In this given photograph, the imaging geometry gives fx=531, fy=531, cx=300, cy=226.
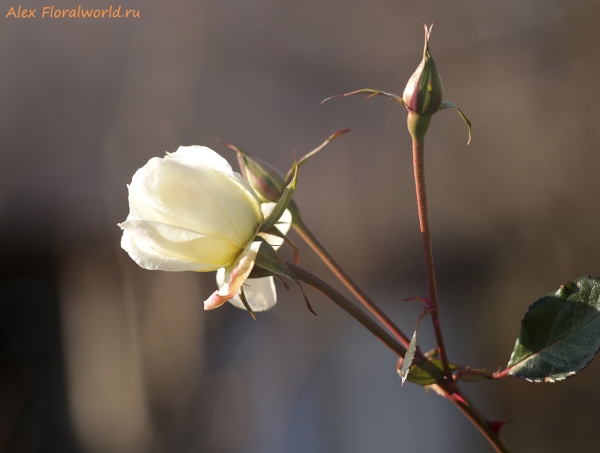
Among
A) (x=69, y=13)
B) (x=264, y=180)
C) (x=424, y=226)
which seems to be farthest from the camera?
(x=69, y=13)

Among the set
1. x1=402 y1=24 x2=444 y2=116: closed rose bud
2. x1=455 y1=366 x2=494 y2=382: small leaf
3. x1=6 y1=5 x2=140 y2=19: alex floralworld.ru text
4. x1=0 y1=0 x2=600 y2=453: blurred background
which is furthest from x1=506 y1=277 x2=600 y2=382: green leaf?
x1=6 y1=5 x2=140 y2=19: alex floralworld.ru text

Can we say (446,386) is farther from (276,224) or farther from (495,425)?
(276,224)

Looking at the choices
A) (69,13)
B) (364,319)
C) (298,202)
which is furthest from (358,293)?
(69,13)

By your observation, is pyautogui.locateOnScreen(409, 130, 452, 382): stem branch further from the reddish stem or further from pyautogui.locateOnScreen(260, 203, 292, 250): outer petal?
pyautogui.locateOnScreen(260, 203, 292, 250): outer petal

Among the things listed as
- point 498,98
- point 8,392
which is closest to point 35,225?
point 8,392

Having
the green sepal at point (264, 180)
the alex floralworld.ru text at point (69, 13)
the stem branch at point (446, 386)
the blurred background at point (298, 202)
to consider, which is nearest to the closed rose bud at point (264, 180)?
the green sepal at point (264, 180)
